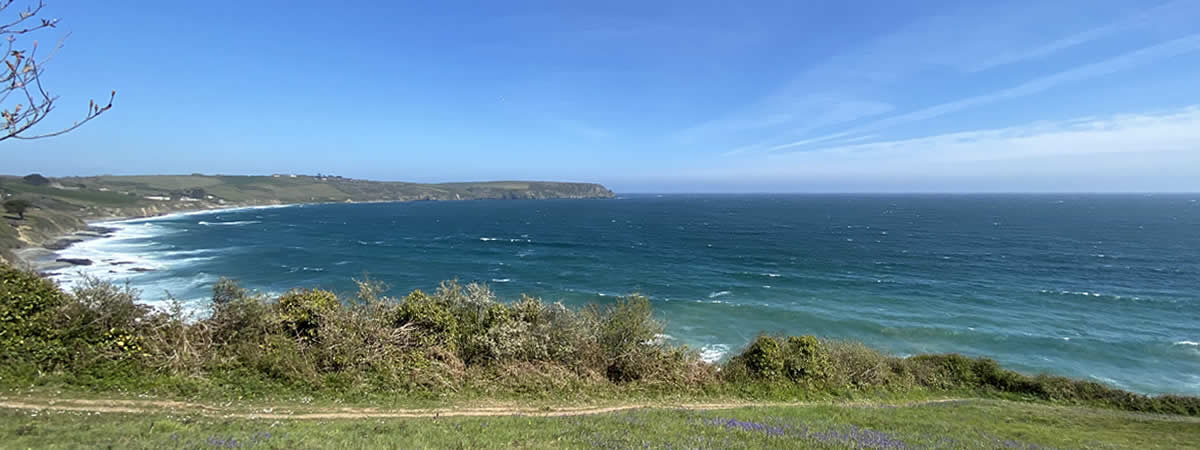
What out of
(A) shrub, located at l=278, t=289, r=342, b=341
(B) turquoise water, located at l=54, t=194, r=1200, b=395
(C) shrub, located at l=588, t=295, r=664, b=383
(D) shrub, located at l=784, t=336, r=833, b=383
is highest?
(A) shrub, located at l=278, t=289, r=342, b=341

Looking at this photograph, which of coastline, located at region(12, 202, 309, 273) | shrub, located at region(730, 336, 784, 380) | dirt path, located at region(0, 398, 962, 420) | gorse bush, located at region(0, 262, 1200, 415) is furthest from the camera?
coastline, located at region(12, 202, 309, 273)

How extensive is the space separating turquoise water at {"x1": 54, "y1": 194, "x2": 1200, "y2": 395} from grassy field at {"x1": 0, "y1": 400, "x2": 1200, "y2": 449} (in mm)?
15505

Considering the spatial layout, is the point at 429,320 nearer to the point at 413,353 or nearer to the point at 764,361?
the point at 413,353

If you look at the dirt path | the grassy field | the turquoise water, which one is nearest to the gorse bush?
the dirt path

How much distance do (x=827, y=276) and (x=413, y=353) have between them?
48.8m

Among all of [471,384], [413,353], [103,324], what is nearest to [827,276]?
[471,384]

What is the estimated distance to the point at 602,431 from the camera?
11.2m

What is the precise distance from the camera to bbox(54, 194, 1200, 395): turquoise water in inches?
1300

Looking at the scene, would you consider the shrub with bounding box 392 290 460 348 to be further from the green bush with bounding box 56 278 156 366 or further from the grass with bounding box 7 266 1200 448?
the green bush with bounding box 56 278 156 366

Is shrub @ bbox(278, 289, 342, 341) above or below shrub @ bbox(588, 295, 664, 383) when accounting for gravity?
above

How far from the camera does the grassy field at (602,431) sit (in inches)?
362

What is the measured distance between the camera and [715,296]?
44906mm

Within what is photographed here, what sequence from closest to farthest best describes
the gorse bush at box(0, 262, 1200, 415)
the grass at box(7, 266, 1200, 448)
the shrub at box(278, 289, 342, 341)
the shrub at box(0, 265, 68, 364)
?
the grass at box(7, 266, 1200, 448), the shrub at box(0, 265, 68, 364), the gorse bush at box(0, 262, 1200, 415), the shrub at box(278, 289, 342, 341)

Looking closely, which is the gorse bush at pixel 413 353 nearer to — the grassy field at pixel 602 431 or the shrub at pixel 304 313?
the shrub at pixel 304 313
